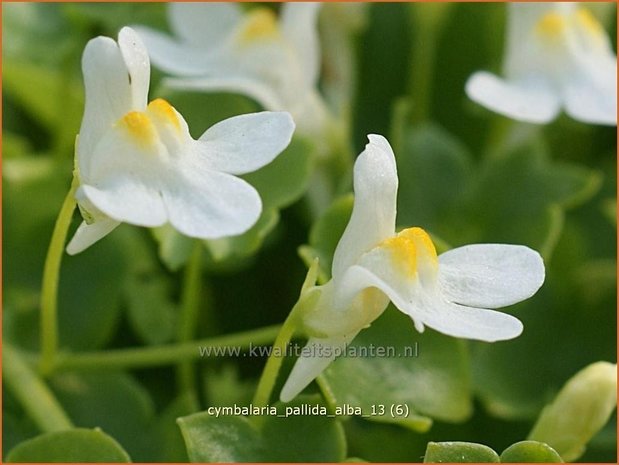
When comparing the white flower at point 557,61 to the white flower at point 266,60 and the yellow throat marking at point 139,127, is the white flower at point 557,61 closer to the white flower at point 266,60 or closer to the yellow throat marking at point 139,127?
the white flower at point 266,60

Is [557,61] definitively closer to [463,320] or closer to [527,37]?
[527,37]

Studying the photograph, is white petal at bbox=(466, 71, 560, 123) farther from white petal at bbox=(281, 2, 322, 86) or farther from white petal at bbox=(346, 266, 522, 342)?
white petal at bbox=(346, 266, 522, 342)

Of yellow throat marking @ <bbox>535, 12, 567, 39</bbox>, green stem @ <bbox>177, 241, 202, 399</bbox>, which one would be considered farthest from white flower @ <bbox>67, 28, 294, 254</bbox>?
yellow throat marking @ <bbox>535, 12, 567, 39</bbox>

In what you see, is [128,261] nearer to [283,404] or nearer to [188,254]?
[188,254]

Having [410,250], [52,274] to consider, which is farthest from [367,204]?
[52,274]

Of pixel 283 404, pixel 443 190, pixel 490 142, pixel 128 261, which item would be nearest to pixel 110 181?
pixel 283 404
